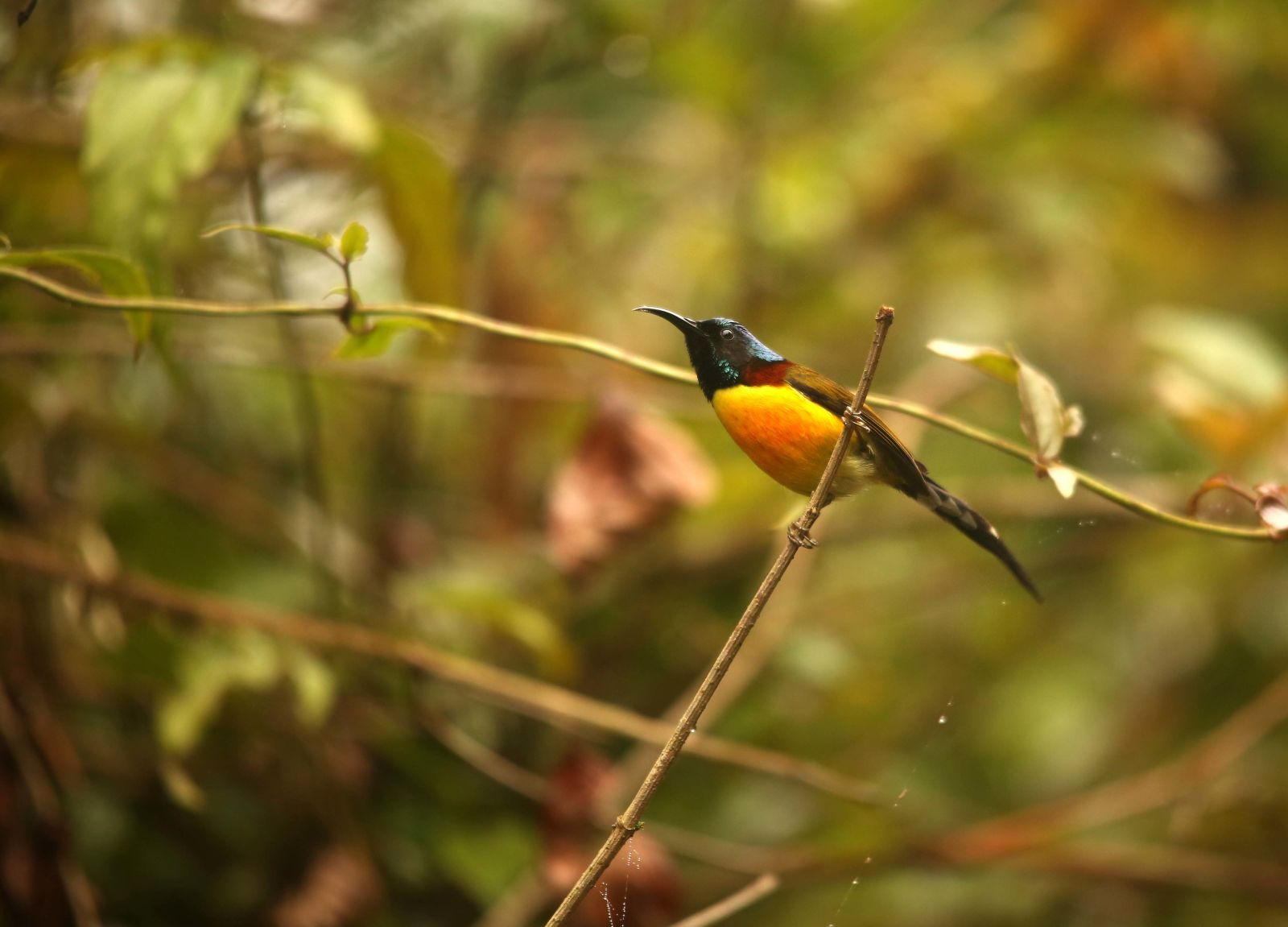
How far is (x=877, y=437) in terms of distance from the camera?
27.0 inches

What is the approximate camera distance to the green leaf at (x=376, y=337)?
30.7 inches

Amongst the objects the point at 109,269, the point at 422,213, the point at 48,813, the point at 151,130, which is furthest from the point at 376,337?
the point at 48,813

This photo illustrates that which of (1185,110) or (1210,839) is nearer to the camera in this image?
(1210,839)

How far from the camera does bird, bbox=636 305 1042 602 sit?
679 mm

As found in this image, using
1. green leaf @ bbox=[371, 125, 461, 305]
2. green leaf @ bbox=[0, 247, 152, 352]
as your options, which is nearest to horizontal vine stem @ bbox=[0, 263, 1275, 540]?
green leaf @ bbox=[0, 247, 152, 352]

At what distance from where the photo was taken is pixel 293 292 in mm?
1360

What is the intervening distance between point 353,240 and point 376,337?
0.08 m

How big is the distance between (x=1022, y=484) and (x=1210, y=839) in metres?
0.64

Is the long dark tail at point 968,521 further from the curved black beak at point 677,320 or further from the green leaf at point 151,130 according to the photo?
the green leaf at point 151,130

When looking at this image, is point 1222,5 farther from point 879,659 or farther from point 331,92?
point 331,92

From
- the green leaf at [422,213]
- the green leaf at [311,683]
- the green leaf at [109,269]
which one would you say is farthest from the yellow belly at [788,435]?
the green leaf at [311,683]

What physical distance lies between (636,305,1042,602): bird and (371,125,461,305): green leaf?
1.64 ft

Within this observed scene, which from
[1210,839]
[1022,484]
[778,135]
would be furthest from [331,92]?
[1210,839]

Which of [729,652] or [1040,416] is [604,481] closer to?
[1040,416]
